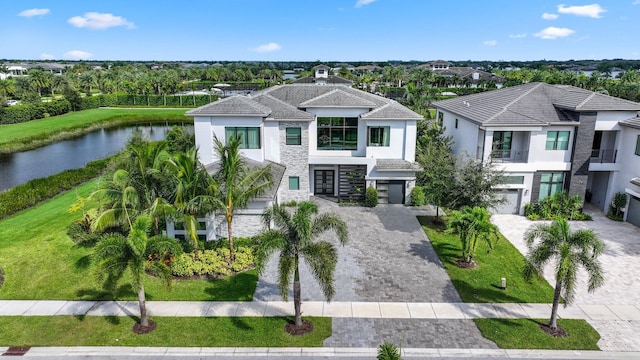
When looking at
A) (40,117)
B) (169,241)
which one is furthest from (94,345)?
(40,117)

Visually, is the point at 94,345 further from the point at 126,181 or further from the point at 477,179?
the point at 477,179

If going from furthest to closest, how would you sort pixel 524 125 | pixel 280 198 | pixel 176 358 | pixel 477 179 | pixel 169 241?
pixel 280 198, pixel 524 125, pixel 477 179, pixel 169 241, pixel 176 358

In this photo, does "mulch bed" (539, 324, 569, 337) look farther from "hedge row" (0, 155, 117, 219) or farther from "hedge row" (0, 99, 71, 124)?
"hedge row" (0, 99, 71, 124)

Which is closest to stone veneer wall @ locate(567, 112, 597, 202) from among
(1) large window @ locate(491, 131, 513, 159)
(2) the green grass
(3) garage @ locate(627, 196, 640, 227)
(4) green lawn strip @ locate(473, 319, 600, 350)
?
(3) garage @ locate(627, 196, 640, 227)

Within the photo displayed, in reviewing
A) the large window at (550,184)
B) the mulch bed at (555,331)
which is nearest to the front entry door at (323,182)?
the large window at (550,184)

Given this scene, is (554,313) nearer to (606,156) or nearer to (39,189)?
(606,156)

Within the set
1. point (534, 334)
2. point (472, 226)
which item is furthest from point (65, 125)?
point (534, 334)

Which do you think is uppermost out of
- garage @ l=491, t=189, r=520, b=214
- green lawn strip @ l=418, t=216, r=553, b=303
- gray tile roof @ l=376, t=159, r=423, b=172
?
gray tile roof @ l=376, t=159, r=423, b=172
